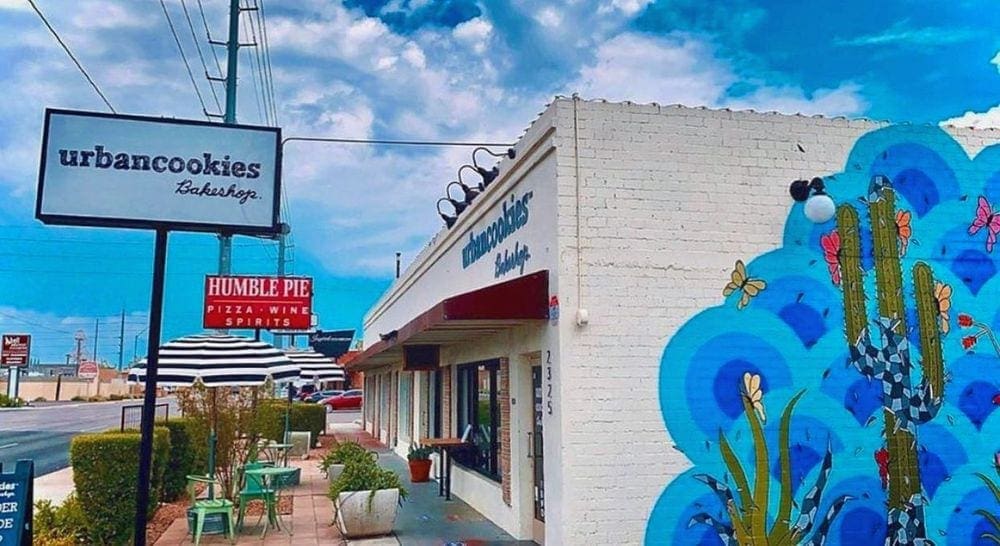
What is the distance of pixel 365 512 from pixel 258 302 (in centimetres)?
1492

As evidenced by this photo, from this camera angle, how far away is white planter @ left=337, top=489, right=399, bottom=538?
1005cm

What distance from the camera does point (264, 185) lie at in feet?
25.2

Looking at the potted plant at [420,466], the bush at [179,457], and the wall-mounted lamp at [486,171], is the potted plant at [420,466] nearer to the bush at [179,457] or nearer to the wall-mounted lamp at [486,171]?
the bush at [179,457]

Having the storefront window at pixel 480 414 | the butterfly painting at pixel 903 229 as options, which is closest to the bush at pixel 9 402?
the storefront window at pixel 480 414

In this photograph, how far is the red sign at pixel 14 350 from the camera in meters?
60.7

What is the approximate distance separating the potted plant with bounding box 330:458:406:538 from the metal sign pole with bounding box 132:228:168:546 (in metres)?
3.20

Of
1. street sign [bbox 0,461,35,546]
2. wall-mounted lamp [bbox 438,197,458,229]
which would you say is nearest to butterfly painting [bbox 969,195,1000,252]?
wall-mounted lamp [bbox 438,197,458,229]

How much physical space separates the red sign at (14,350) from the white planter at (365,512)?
61401mm

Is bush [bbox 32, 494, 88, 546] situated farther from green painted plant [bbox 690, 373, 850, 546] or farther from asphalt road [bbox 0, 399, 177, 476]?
asphalt road [bbox 0, 399, 177, 476]

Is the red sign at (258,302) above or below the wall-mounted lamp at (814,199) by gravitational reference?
above

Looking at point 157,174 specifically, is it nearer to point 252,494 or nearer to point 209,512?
point 209,512

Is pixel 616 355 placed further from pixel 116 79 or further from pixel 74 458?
pixel 116 79

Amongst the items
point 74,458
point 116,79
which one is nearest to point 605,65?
point 116,79

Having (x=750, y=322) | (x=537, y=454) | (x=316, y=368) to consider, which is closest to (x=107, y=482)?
(x=537, y=454)
